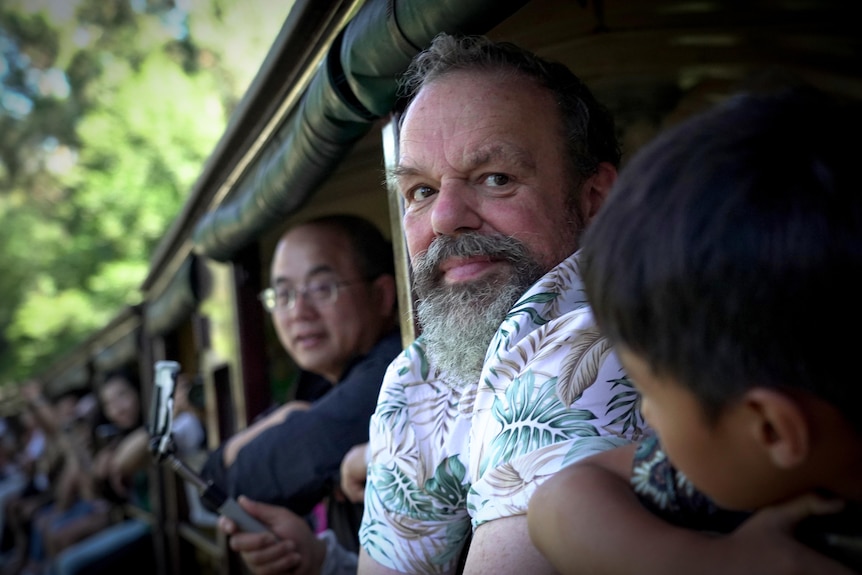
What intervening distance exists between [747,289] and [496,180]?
3.47 ft

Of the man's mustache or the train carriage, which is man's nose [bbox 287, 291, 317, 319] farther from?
the man's mustache

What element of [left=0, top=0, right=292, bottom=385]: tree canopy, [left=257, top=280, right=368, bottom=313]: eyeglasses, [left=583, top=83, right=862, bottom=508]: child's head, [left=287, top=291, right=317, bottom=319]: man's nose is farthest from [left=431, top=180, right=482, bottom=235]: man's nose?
[left=0, top=0, right=292, bottom=385]: tree canopy

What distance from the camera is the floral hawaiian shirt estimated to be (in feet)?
3.72

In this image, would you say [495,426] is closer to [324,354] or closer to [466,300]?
[466,300]

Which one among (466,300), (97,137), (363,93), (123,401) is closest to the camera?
(466,300)

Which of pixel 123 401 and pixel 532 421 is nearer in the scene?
pixel 532 421

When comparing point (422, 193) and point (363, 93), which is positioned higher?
point (363, 93)

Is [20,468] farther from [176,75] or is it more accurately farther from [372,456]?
[372,456]

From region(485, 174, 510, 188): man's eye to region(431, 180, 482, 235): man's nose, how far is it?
0.04 meters

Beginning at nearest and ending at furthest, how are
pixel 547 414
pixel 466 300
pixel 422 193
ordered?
pixel 547 414, pixel 466 300, pixel 422 193

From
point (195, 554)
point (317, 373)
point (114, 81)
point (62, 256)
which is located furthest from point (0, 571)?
point (114, 81)

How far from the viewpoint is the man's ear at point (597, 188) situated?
5.99ft

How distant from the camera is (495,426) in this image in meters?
1.20

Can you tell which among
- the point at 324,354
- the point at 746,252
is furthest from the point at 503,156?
the point at 324,354
